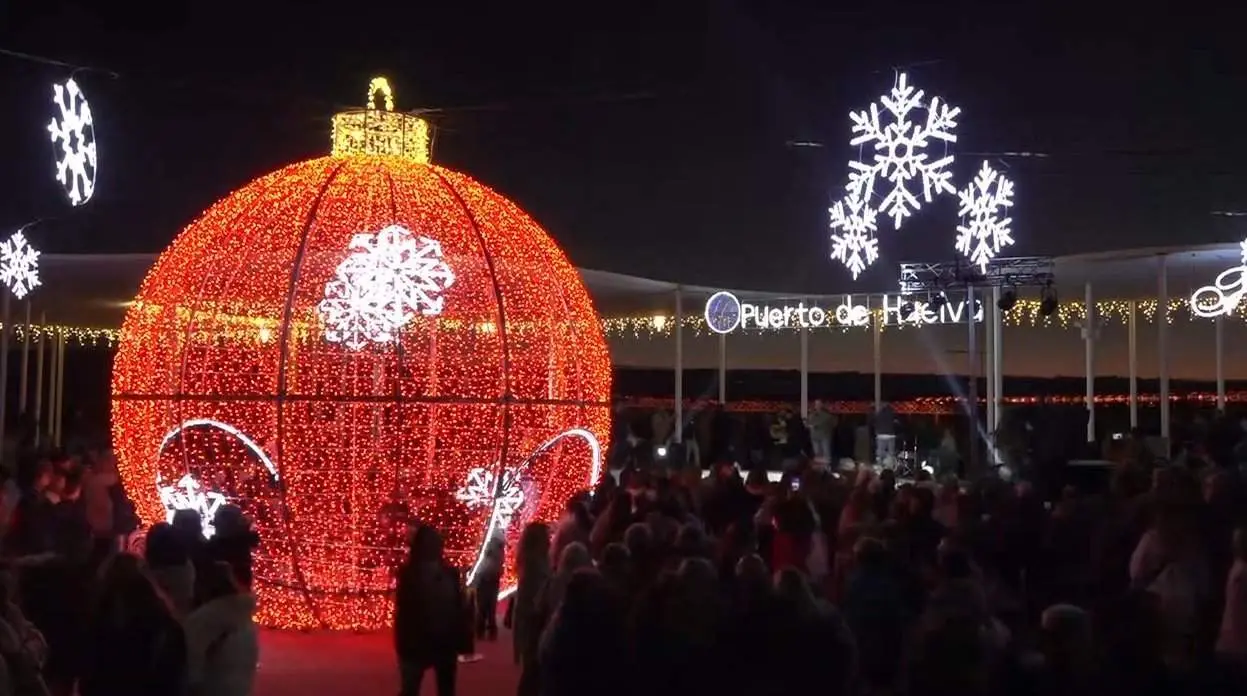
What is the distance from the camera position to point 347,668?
960 cm

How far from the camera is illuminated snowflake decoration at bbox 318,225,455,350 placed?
10.2m

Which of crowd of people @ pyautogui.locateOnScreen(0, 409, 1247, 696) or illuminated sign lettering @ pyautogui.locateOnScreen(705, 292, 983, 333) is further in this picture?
illuminated sign lettering @ pyautogui.locateOnScreen(705, 292, 983, 333)

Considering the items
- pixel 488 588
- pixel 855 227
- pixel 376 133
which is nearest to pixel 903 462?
pixel 855 227

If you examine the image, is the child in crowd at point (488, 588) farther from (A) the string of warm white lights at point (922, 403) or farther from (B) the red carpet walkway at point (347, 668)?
(A) the string of warm white lights at point (922, 403)

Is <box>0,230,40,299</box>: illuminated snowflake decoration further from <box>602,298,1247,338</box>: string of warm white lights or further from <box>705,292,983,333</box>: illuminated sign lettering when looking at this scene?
<box>602,298,1247,338</box>: string of warm white lights

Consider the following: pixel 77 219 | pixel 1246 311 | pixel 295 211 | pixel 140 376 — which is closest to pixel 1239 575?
pixel 295 211

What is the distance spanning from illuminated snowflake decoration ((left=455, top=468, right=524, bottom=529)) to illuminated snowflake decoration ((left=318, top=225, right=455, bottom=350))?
4.08 ft

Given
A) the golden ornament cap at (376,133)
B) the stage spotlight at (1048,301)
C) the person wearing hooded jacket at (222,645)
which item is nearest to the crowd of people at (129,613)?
the person wearing hooded jacket at (222,645)

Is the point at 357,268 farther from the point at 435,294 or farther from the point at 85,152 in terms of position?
the point at 85,152

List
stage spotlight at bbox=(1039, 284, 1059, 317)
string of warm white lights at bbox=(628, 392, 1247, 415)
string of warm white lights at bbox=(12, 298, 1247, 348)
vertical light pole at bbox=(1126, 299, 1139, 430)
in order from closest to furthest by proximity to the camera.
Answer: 1. stage spotlight at bbox=(1039, 284, 1059, 317)
2. vertical light pole at bbox=(1126, 299, 1139, 430)
3. string of warm white lights at bbox=(12, 298, 1247, 348)
4. string of warm white lights at bbox=(628, 392, 1247, 415)

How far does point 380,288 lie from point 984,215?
7505mm

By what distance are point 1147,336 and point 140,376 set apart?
2142cm

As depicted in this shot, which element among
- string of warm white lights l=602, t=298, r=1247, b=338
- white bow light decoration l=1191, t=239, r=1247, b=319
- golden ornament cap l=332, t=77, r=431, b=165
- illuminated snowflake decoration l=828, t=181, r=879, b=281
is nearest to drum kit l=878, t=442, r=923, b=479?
string of warm white lights l=602, t=298, r=1247, b=338

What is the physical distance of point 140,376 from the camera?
11.0 meters
